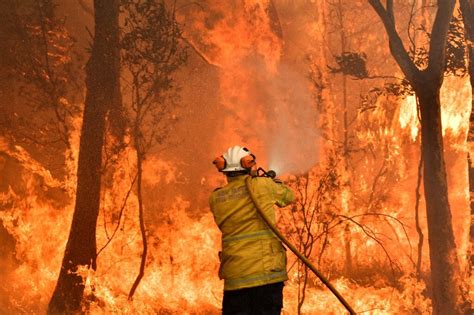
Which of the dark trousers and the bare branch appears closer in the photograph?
the dark trousers

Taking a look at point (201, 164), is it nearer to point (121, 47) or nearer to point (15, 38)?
point (121, 47)

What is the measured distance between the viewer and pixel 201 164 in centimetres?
609

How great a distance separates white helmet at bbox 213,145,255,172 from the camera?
148 inches

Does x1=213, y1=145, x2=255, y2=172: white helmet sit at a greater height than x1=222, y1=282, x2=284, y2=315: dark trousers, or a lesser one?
greater

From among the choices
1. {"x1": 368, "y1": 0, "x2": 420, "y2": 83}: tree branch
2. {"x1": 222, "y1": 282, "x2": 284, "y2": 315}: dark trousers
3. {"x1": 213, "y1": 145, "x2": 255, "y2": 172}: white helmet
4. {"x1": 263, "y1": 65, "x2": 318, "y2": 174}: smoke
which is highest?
{"x1": 368, "y1": 0, "x2": 420, "y2": 83}: tree branch

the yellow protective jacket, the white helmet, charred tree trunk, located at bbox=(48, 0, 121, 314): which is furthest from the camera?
charred tree trunk, located at bbox=(48, 0, 121, 314)

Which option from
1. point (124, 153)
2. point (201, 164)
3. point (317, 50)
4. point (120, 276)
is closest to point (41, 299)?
point (120, 276)

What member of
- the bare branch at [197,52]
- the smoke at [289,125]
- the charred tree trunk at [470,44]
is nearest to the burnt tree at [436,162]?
the charred tree trunk at [470,44]

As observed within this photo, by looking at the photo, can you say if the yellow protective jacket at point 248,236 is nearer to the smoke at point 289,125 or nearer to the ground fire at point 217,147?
the ground fire at point 217,147

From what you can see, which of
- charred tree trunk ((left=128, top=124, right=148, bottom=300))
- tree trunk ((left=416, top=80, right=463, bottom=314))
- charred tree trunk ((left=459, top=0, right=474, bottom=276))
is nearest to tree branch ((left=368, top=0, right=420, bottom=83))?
tree trunk ((left=416, top=80, right=463, bottom=314))

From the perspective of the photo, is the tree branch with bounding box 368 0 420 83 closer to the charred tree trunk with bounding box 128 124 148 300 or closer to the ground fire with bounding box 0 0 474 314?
the ground fire with bounding box 0 0 474 314

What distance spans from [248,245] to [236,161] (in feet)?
1.94

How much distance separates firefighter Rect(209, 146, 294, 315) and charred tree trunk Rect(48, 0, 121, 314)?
249 cm

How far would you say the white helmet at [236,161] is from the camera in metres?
3.76
